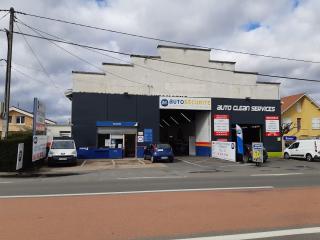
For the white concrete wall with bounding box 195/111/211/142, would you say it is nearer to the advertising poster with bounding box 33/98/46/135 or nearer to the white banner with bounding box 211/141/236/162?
the white banner with bounding box 211/141/236/162

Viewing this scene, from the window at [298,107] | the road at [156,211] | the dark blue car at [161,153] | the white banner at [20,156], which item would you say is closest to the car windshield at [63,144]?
the white banner at [20,156]

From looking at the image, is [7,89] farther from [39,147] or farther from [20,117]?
A: [20,117]

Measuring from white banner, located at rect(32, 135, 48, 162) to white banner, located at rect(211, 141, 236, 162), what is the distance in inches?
552

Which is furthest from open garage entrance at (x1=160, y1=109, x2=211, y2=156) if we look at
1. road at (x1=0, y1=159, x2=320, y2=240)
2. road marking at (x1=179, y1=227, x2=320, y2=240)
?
road marking at (x1=179, y1=227, x2=320, y2=240)

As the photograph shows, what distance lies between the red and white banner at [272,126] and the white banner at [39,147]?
21.1m

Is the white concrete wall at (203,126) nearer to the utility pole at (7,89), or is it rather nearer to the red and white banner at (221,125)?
the red and white banner at (221,125)

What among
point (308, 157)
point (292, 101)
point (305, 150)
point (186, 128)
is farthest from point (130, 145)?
point (292, 101)

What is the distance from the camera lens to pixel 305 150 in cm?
3331

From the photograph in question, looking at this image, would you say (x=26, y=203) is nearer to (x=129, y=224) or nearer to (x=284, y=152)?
(x=129, y=224)

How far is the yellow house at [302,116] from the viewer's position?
4881cm

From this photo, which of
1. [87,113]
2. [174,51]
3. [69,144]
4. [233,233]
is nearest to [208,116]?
[174,51]

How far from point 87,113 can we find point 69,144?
5.97m

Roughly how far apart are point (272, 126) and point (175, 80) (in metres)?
10.8

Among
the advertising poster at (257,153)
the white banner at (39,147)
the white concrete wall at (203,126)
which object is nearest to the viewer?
the white banner at (39,147)
